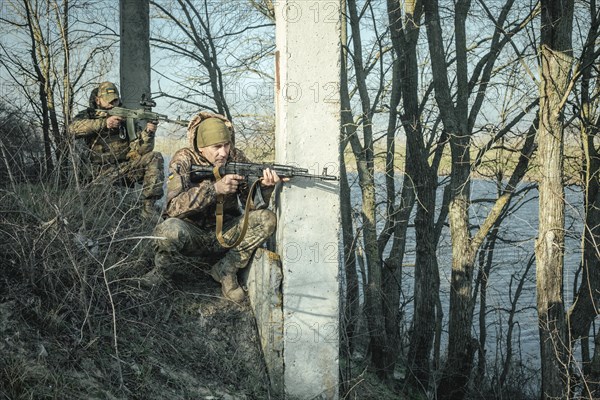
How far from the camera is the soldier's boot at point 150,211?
696 cm

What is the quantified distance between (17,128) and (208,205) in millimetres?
2528

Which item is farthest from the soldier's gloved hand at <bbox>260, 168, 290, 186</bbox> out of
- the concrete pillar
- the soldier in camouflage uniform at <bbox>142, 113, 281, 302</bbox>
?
the concrete pillar

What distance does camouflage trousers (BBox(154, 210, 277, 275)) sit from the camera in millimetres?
5629

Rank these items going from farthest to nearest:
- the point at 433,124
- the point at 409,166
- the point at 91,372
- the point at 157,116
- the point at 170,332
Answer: the point at 433,124 < the point at 409,166 < the point at 157,116 < the point at 170,332 < the point at 91,372

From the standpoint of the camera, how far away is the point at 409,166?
10508mm

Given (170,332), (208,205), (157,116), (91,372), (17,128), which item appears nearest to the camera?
(91,372)

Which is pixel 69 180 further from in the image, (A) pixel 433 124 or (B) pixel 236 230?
(A) pixel 433 124

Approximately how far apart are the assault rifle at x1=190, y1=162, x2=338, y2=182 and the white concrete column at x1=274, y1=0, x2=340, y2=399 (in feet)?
0.28

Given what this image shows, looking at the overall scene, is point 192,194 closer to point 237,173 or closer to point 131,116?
point 237,173

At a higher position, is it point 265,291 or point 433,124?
point 433,124

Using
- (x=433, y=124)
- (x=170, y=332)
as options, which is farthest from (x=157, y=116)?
(x=433, y=124)

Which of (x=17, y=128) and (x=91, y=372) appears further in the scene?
(x=17, y=128)

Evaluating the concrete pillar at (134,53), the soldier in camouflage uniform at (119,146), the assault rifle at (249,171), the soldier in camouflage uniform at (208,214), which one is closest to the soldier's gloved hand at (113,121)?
the soldier in camouflage uniform at (119,146)

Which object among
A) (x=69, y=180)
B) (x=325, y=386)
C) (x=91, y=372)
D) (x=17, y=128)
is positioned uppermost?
(x=17, y=128)
